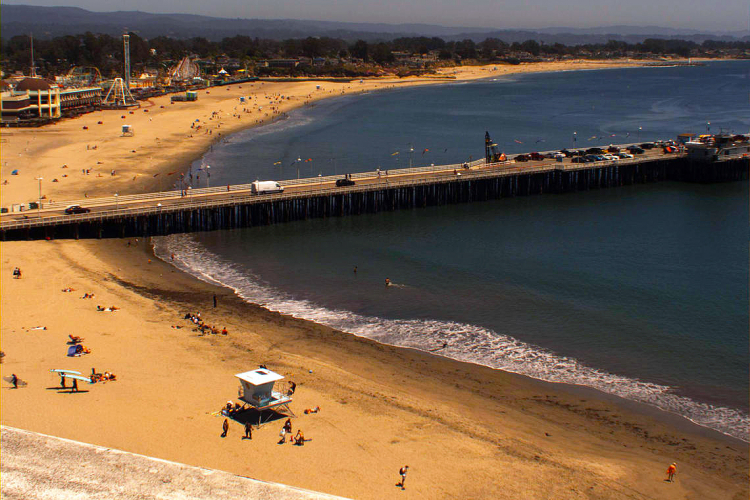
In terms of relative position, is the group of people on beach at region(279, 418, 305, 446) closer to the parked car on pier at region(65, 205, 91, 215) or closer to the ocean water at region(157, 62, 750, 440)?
the ocean water at region(157, 62, 750, 440)

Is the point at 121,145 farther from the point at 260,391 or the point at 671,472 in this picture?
the point at 671,472

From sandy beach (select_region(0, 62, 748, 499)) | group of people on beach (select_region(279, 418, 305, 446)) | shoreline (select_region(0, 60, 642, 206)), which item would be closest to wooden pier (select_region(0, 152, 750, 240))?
shoreline (select_region(0, 60, 642, 206))

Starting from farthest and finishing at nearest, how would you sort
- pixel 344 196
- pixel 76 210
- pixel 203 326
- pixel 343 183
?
pixel 343 183 → pixel 344 196 → pixel 76 210 → pixel 203 326

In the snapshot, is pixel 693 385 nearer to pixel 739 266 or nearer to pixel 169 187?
pixel 739 266

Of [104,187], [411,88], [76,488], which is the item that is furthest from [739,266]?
[411,88]

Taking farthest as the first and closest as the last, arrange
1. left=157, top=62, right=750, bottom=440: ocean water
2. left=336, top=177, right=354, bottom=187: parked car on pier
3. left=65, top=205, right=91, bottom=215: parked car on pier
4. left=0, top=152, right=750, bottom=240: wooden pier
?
left=336, top=177, right=354, bottom=187: parked car on pier, left=0, top=152, right=750, bottom=240: wooden pier, left=65, top=205, right=91, bottom=215: parked car on pier, left=157, top=62, right=750, bottom=440: ocean water

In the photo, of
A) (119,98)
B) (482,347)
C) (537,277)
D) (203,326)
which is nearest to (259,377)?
(203,326)
